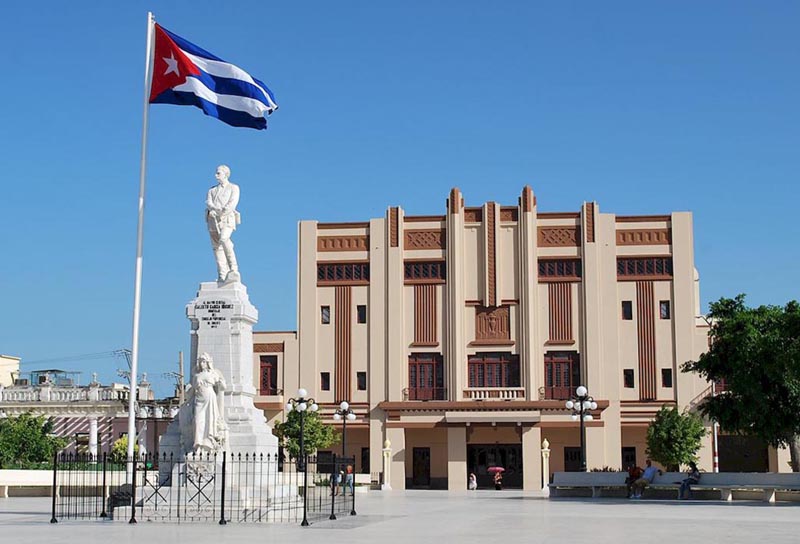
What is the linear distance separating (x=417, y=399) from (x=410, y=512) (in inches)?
1300

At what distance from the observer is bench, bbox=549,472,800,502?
3267cm

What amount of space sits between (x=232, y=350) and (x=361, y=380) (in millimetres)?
35457

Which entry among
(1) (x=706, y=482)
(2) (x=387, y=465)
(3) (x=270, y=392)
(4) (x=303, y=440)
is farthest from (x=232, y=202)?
(3) (x=270, y=392)

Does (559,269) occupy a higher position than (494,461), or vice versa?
(559,269)

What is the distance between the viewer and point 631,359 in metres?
59.8

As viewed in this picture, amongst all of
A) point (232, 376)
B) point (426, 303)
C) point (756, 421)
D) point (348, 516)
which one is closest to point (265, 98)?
point (232, 376)

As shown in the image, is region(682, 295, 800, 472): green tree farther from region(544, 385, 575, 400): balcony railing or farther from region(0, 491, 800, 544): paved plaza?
region(544, 385, 575, 400): balcony railing

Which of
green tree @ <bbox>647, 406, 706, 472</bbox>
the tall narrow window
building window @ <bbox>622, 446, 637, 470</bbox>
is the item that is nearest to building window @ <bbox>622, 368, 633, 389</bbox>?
the tall narrow window

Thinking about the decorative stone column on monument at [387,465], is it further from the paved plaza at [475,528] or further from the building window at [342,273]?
the paved plaza at [475,528]

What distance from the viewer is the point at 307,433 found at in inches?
2218

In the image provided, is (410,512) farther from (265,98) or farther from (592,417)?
(592,417)

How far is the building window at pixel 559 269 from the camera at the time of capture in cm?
6034

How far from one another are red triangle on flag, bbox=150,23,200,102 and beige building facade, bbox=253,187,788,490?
3464cm

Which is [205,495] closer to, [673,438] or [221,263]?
[221,263]
